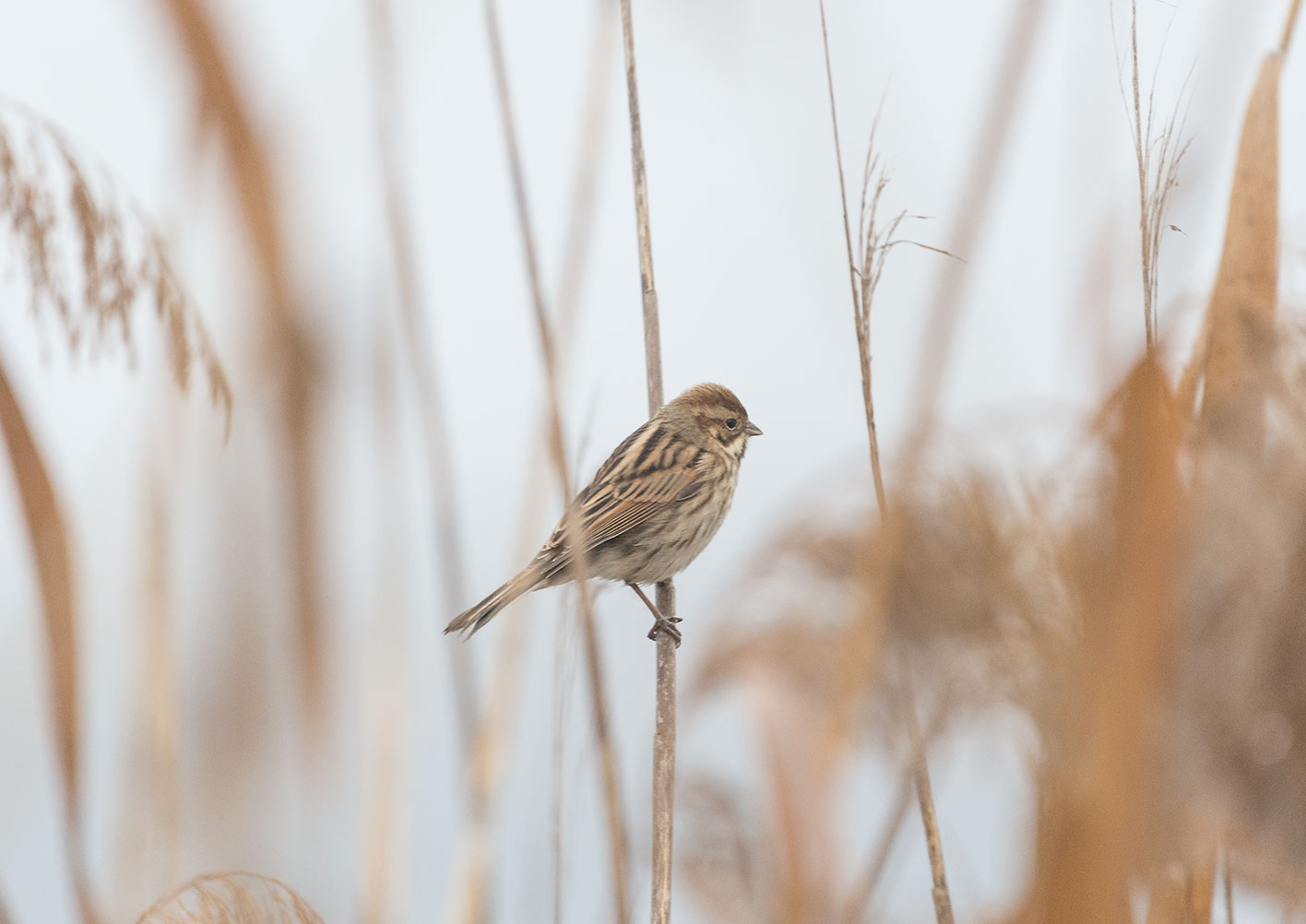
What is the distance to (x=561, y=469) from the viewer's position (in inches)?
63.1

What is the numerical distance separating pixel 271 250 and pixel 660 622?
3654 millimetres

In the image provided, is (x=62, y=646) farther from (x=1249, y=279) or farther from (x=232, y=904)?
(x=1249, y=279)

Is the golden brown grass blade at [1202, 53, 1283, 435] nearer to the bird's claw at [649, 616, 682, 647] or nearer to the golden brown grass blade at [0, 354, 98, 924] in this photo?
the golden brown grass blade at [0, 354, 98, 924]

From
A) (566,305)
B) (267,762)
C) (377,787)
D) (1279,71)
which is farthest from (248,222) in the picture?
(1279,71)

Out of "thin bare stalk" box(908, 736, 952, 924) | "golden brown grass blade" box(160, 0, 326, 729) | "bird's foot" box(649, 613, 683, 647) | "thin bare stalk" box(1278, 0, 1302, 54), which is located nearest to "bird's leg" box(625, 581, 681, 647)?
"bird's foot" box(649, 613, 683, 647)

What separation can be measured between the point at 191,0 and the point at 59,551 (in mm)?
542

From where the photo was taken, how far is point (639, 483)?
471 cm

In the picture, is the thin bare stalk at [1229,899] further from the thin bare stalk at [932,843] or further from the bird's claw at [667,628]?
the bird's claw at [667,628]

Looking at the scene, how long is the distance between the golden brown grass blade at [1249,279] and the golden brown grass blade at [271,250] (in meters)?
1.12

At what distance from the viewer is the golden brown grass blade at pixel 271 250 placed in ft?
1.89

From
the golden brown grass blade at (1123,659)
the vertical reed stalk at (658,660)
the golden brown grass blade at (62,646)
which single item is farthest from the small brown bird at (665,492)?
the golden brown grass blade at (1123,659)

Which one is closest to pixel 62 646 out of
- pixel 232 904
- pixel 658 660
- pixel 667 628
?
pixel 232 904

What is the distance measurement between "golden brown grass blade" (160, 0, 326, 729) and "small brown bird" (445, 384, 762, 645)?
3746mm

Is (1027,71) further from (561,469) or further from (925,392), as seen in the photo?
(561,469)
